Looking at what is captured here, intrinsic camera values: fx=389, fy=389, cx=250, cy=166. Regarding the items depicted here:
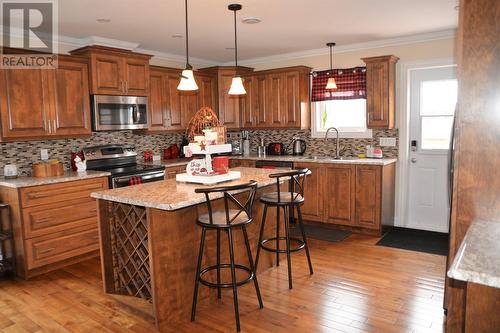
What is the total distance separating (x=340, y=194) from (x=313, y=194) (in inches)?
14.8

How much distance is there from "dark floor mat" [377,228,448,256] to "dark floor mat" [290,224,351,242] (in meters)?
0.45

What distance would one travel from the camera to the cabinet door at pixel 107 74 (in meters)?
4.46

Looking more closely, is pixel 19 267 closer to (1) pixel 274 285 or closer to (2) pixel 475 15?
(1) pixel 274 285

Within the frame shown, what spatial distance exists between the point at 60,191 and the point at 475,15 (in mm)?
3707

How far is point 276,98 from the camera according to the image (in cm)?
579

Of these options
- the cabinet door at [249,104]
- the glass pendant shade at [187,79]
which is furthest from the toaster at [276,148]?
the glass pendant shade at [187,79]

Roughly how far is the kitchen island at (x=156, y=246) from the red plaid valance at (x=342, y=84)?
8.45 ft

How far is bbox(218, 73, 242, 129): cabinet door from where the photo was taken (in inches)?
237

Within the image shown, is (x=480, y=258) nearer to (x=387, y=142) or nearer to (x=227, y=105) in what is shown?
(x=387, y=142)

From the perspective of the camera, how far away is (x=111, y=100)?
461 cm

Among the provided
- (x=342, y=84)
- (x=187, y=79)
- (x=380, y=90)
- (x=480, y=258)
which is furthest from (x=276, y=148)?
(x=480, y=258)

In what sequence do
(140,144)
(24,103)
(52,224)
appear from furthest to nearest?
(140,144), (24,103), (52,224)

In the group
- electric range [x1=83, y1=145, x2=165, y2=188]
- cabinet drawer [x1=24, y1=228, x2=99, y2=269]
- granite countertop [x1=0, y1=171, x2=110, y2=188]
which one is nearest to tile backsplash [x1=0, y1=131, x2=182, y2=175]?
electric range [x1=83, y1=145, x2=165, y2=188]

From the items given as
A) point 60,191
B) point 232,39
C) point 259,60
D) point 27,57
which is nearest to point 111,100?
point 27,57
